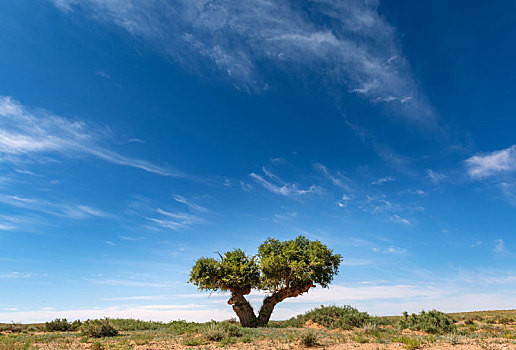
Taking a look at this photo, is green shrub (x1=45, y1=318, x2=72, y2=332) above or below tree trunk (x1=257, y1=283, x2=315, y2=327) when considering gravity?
below

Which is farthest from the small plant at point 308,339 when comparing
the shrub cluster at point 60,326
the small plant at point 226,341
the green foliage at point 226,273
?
the shrub cluster at point 60,326

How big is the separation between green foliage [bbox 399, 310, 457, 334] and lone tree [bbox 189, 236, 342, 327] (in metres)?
9.46

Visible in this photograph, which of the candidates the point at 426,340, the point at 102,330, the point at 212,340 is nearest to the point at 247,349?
the point at 212,340

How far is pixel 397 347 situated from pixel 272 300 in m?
19.5

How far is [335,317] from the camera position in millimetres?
29781

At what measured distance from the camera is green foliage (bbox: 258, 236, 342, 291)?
31844 mm

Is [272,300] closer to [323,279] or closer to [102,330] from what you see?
[323,279]

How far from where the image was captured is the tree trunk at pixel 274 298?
109 ft

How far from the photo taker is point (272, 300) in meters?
33.7

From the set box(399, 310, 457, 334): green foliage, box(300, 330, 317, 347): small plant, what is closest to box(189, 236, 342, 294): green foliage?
box(399, 310, 457, 334): green foliage

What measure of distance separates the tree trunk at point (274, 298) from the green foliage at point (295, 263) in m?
0.60

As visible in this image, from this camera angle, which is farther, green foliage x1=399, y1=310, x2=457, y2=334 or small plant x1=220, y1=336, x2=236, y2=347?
green foliage x1=399, y1=310, x2=457, y2=334

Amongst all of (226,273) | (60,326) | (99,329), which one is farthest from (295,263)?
(60,326)

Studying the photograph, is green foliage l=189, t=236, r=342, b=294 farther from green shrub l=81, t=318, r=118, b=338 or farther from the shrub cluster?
the shrub cluster
